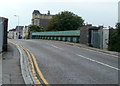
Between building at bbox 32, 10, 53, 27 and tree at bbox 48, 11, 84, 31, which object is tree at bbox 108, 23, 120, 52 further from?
building at bbox 32, 10, 53, 27

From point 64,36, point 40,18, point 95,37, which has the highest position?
point 40,18

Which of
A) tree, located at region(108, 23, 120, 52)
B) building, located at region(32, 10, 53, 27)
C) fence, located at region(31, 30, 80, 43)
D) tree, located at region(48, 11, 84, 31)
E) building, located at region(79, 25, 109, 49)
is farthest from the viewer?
building, located at region(32, 10, 53, 27)

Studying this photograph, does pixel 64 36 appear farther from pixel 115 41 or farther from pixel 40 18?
pixel 40 18

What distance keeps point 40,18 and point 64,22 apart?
62.4m

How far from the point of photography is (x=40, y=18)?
5812 inches

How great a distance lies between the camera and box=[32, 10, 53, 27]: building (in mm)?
146850

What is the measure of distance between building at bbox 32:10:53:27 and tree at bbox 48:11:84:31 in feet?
184

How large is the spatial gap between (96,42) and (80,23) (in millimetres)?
57808

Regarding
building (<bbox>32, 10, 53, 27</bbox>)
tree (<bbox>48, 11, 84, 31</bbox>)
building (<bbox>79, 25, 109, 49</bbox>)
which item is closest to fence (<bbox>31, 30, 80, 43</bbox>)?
building (<bbox>79, 25, 109, 49</bbox>)

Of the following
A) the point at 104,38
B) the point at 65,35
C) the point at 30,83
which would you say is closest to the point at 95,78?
the point at 30,83

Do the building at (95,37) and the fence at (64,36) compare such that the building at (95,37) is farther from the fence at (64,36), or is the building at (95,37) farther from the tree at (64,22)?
the tree at (64,22)

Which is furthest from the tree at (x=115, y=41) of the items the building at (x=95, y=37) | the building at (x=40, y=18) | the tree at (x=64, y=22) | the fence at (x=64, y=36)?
the building at (x=40, y=18)

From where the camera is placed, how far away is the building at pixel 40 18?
482 ft

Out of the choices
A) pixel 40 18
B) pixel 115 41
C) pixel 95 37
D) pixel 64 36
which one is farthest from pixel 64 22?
pixel 40 18
